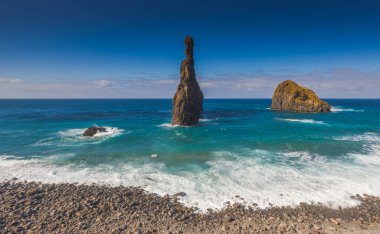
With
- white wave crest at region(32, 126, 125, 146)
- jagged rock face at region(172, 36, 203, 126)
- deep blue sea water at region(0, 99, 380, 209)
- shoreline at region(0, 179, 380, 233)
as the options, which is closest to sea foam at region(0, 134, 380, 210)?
deep blue sea water at region(0, 99, 380, 209)

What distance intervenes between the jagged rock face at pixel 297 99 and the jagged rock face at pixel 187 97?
204 ft

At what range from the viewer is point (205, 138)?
3616 centimetres

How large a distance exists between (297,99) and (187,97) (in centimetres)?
6753

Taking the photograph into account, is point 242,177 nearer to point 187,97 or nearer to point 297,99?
point 187,97

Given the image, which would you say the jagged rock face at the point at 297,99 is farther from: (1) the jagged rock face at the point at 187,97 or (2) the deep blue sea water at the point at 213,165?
(1) the jagged rock face at the point at 187,97

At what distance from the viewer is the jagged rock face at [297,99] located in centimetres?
8719

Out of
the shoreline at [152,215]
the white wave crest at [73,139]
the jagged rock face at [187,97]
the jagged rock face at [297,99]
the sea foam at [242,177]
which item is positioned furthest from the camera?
the jagged rock face at [297,99]

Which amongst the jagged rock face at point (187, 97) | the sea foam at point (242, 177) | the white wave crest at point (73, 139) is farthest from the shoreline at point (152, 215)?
the jagged rock face at point (187, 97)

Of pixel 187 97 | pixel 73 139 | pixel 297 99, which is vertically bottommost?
pixel 73 139

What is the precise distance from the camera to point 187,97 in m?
48.1

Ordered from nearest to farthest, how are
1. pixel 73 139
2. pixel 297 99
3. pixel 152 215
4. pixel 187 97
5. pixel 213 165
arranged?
pixel 152 215
pixel 213 165
pixel 73 139
pixel 187 97
pixel 297 99

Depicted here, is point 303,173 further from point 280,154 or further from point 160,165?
point 160,165

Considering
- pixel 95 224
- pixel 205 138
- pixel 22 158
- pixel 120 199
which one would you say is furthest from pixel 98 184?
pixel 205 138

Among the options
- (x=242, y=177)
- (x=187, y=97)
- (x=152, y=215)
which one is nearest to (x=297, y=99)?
(x=187, y=97)
